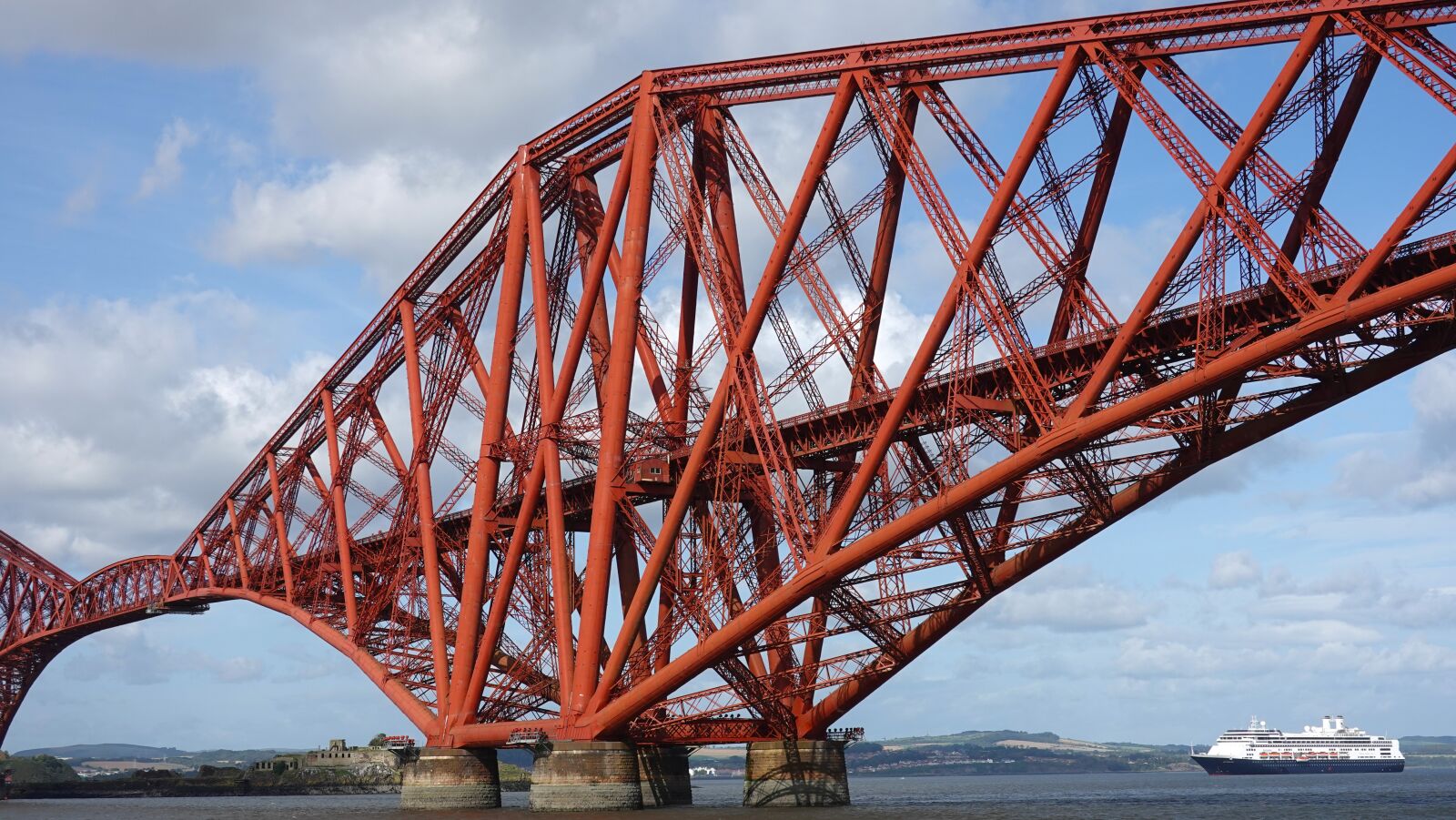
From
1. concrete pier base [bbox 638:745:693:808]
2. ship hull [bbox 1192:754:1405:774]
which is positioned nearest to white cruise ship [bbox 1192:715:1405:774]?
ship hull [bbox 1192:754:1405:774]

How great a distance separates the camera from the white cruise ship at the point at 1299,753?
581 ft

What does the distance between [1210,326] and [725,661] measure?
805 inches

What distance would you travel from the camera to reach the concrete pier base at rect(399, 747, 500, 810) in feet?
182

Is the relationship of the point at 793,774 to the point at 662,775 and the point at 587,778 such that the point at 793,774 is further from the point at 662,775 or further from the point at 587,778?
the point at 587,778

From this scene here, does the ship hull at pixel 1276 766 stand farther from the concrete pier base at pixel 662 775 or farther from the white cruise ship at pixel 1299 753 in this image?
the concrete pier base at pixel 662 775

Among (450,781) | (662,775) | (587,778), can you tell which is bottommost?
(662,775)

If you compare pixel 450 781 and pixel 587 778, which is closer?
pixel 587 778

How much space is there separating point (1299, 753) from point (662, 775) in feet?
476

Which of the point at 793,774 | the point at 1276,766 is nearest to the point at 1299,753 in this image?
the point at 1276,766

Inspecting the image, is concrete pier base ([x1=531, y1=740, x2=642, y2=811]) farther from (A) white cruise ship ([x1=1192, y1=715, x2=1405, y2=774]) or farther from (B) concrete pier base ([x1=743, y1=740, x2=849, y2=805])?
(A) white cruise ship ([x1=1192, y1=715, x2=1405, y2=774])

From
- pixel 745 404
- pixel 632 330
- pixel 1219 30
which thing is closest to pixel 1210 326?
pixel 1219 30

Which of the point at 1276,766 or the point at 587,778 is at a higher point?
the point at 587,778

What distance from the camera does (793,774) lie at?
51906 mm

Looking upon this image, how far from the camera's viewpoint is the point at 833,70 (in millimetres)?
44156
